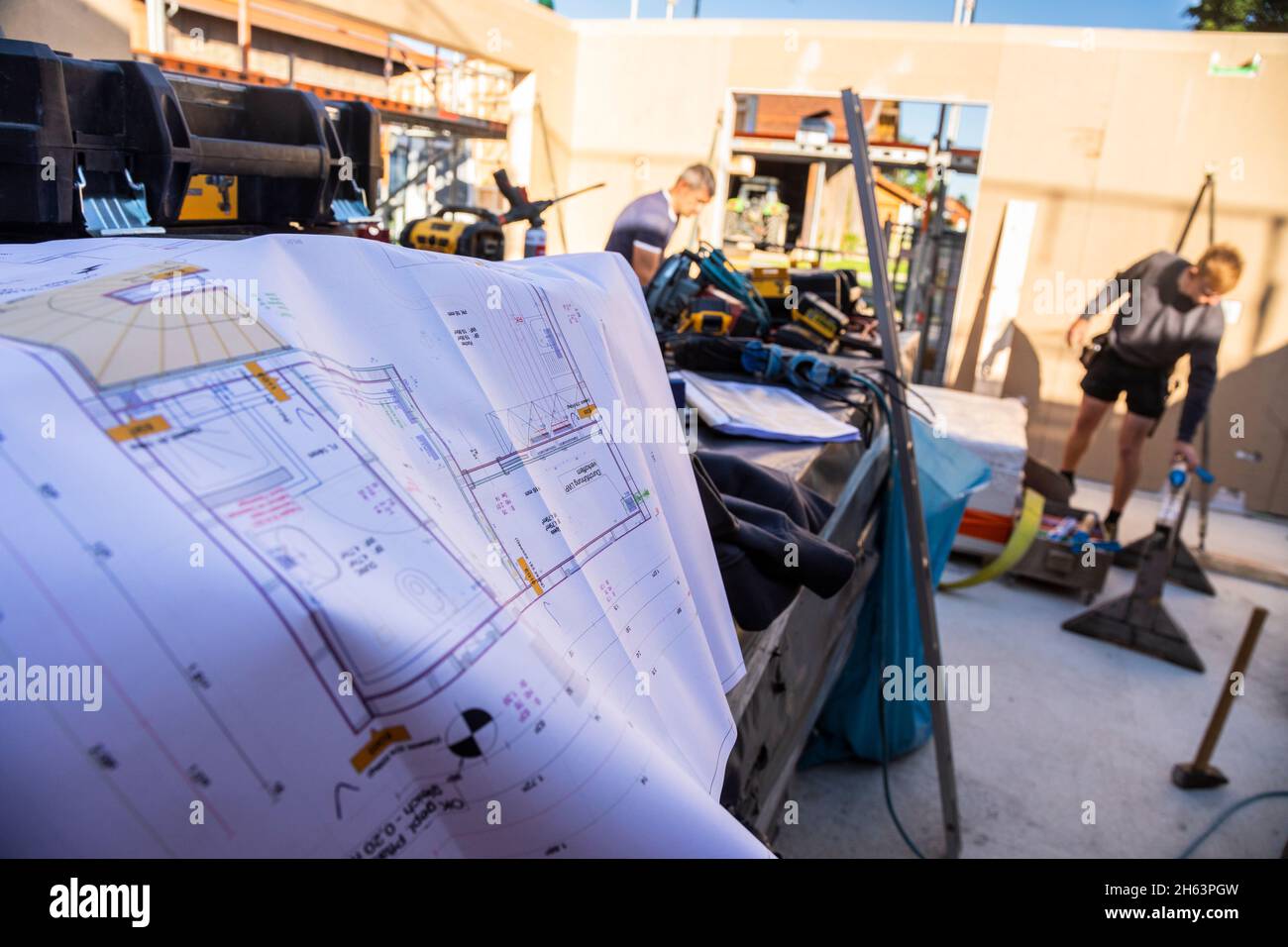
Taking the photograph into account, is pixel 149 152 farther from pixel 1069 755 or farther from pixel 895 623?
pixel 1069 755

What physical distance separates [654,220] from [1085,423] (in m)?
3.17

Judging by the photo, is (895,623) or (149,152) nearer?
(149,152)

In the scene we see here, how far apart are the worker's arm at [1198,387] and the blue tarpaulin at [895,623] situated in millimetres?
2491

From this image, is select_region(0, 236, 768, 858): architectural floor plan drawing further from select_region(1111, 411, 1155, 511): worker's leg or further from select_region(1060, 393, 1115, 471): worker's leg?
select_region(1060, 393, 1115, 471): worker's leg

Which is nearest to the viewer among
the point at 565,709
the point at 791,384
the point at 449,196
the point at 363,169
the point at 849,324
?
the point at 565,709

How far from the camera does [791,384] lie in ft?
8.62

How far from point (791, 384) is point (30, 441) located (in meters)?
2.29

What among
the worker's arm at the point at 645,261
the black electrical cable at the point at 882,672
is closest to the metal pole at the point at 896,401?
the black electrical cable at the point at 882,672

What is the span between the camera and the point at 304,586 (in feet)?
1.67

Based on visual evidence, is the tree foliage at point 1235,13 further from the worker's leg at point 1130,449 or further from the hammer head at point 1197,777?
the hammer head at point 1197,777

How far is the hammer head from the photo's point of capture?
3.03m

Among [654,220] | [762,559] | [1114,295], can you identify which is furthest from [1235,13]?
[762,559]
